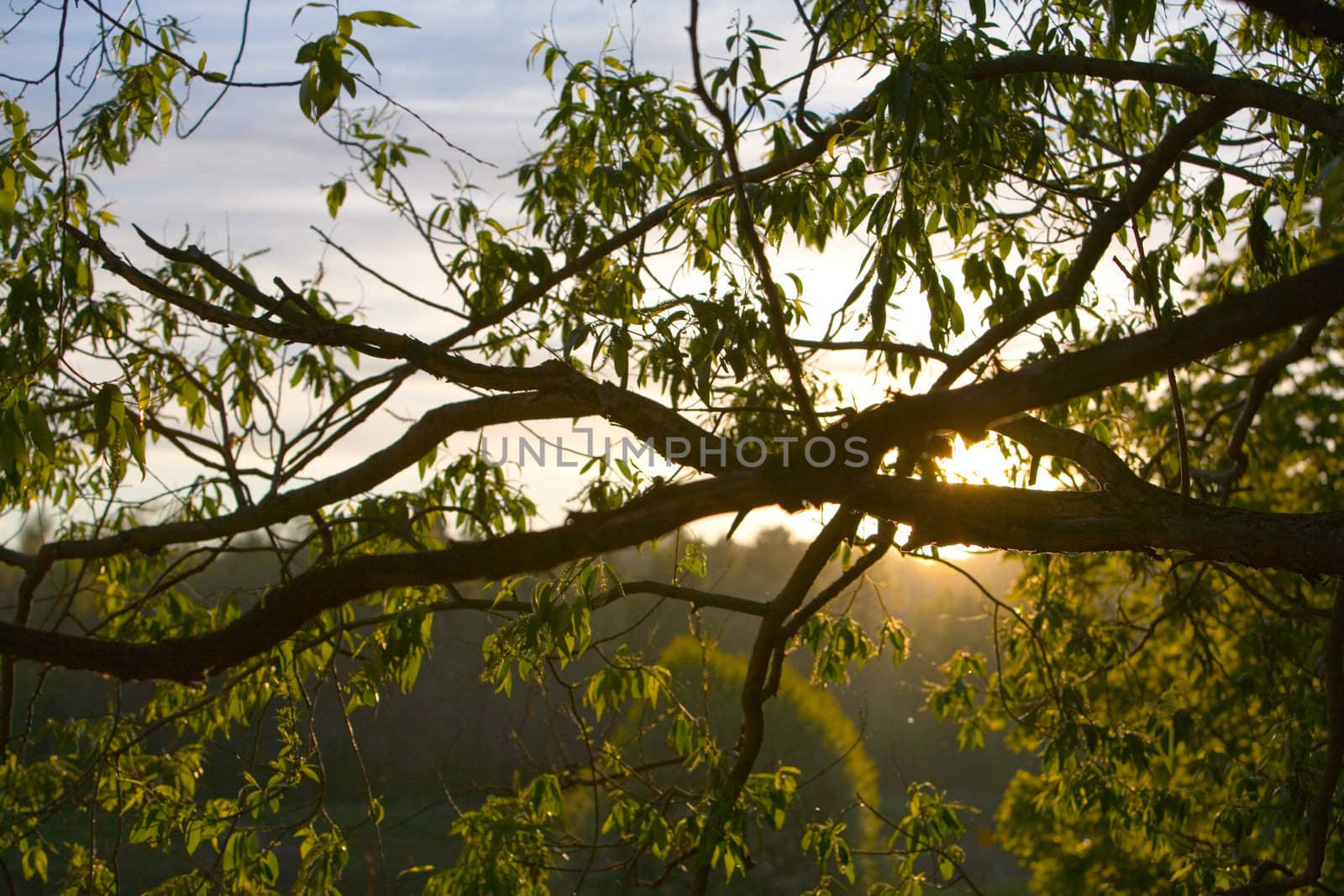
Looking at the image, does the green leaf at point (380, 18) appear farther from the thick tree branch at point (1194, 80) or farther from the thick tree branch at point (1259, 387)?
the thick tree branch at point (1259, 387)

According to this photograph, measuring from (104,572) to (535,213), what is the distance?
2.71 metres

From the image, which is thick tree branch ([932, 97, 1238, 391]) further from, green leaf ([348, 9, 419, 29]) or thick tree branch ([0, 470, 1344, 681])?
green leaf ([348, 9, 419, 29])

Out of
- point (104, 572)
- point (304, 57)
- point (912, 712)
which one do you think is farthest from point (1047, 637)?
point (912, 712)

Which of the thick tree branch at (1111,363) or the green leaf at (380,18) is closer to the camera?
the thick tree branch at (1111,363)

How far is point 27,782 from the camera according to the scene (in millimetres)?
5004

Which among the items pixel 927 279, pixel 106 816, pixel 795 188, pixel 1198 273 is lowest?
pixel 106 816

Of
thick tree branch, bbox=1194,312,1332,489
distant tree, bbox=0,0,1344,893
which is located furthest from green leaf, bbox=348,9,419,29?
thick tree branch, bbox=1194,312,1332,489

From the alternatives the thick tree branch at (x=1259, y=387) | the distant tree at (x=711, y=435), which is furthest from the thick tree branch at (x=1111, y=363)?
the thick tree branch at (x=1259, y=387)

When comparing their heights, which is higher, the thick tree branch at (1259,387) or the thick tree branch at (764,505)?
the thick tree branch at (1259,387)

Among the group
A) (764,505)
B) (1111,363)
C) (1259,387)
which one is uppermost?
(1259,387)

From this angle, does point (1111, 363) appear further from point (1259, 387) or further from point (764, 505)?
point (1259, 387)

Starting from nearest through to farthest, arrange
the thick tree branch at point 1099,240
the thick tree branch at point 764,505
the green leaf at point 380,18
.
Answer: the thick tree branch at point 764,505, the green leaf at point 380,18, the thick tree branch at point 1099,240

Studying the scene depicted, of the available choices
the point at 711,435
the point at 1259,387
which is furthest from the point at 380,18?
the point at 1259,387

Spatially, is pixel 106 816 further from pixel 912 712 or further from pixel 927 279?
pixel 912 712
